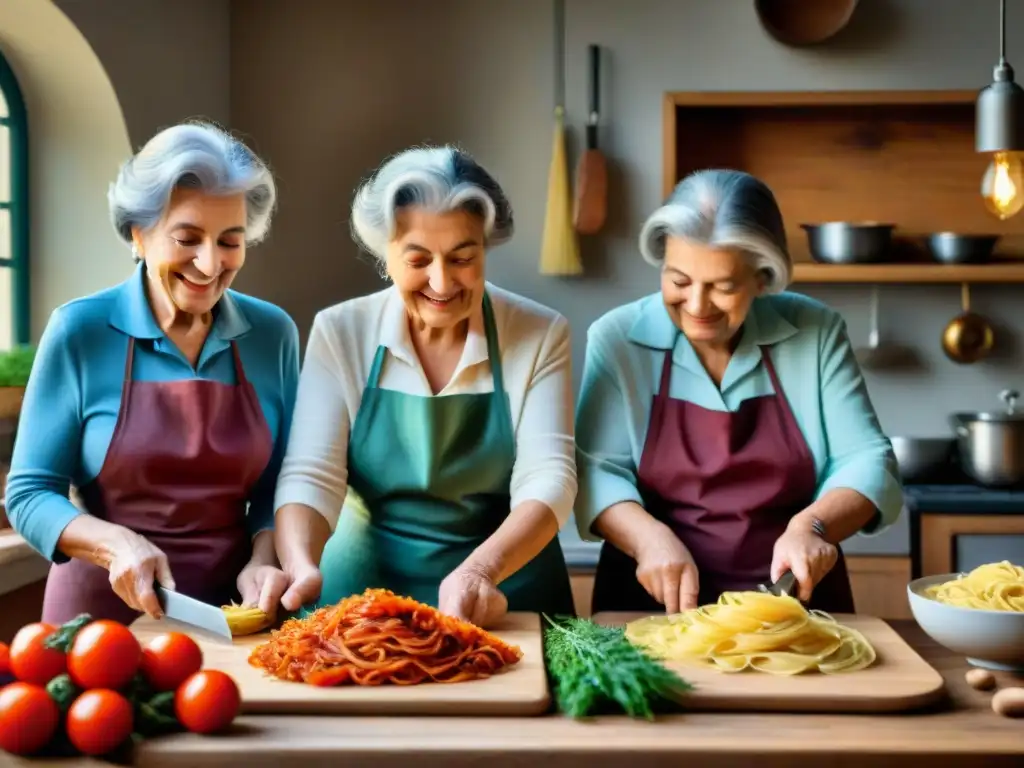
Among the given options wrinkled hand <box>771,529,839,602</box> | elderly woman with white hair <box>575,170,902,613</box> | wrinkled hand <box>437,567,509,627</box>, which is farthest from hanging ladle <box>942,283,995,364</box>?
wrinkled hand <box>437,567,509,627</box>

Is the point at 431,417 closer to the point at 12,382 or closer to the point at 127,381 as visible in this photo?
the point at 127,381

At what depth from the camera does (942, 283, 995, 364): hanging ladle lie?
3994mm

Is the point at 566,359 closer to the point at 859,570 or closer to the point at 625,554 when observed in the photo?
the point at 625,554

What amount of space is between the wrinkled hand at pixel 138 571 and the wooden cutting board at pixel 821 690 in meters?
0.72

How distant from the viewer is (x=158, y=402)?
6.20 ft

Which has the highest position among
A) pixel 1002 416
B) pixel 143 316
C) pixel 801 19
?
pixel 801 19

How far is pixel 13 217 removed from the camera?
323 cm

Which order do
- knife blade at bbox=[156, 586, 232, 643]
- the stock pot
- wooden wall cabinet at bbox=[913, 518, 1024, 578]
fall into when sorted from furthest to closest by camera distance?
the stock pot < wooden wall cabinet at bbox=[913, 518, 1024, 578] < knife blade at bbox=[156, 586, 232, 643]

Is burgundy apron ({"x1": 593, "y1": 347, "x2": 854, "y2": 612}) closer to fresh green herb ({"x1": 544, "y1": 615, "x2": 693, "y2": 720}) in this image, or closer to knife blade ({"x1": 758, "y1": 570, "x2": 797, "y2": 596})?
knife blade ({"x1": 758, "y1": 570, "x2": 797, "y2": 596})

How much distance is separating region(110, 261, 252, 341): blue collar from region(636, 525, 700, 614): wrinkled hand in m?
0.75

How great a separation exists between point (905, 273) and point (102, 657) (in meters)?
3.01

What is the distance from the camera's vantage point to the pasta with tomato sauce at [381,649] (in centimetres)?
151

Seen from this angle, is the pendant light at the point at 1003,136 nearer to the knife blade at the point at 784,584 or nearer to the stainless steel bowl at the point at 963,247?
the knife blade at the point at 784,584

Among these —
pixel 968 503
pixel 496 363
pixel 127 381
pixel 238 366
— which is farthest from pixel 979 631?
pixel 968 503
